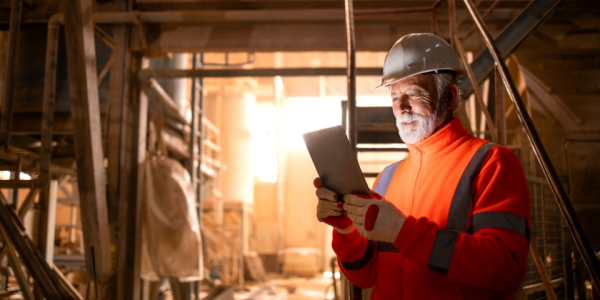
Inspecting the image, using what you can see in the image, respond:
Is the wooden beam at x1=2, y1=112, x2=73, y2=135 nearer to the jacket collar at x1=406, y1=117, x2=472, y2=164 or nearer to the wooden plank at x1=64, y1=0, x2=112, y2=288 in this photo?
the wooden plank at x1=64, y1=0, x2=112, y2=288

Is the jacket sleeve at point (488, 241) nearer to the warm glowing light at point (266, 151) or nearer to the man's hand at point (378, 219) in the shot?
the man's hand at point (378, 219)

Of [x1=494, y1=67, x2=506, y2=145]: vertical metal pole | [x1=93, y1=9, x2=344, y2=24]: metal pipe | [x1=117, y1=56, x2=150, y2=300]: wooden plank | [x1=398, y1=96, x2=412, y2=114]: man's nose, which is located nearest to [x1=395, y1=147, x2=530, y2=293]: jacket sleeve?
[x1=398, y1=96, x2=412, y2=114]: man's nose

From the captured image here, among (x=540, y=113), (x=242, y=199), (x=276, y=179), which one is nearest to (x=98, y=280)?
(x=540, y=113)

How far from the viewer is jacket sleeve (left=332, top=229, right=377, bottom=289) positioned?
1799mm

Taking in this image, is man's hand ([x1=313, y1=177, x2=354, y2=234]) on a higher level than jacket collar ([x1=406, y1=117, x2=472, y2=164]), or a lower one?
lower

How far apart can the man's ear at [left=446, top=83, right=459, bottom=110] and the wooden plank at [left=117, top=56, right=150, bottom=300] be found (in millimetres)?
3824

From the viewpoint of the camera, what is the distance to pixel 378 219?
1.42 meters

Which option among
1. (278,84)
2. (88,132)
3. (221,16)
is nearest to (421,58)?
(88,132)

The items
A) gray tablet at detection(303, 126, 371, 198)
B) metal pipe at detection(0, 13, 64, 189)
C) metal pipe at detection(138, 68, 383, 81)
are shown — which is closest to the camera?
gray tablet at detection(303, 126, 371, 198)

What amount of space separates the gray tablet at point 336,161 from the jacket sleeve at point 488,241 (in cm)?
26

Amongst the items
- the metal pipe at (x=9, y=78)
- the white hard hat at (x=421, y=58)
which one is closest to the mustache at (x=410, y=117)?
the white hard hat at (x=421, y=58)

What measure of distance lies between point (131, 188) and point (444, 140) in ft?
12.9

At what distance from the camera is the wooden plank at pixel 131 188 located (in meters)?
4.45

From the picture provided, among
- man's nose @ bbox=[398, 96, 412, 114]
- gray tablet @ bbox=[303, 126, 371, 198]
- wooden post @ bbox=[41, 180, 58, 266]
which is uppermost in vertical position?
man's nose @ bbox=[398, 96, 412, 114]
